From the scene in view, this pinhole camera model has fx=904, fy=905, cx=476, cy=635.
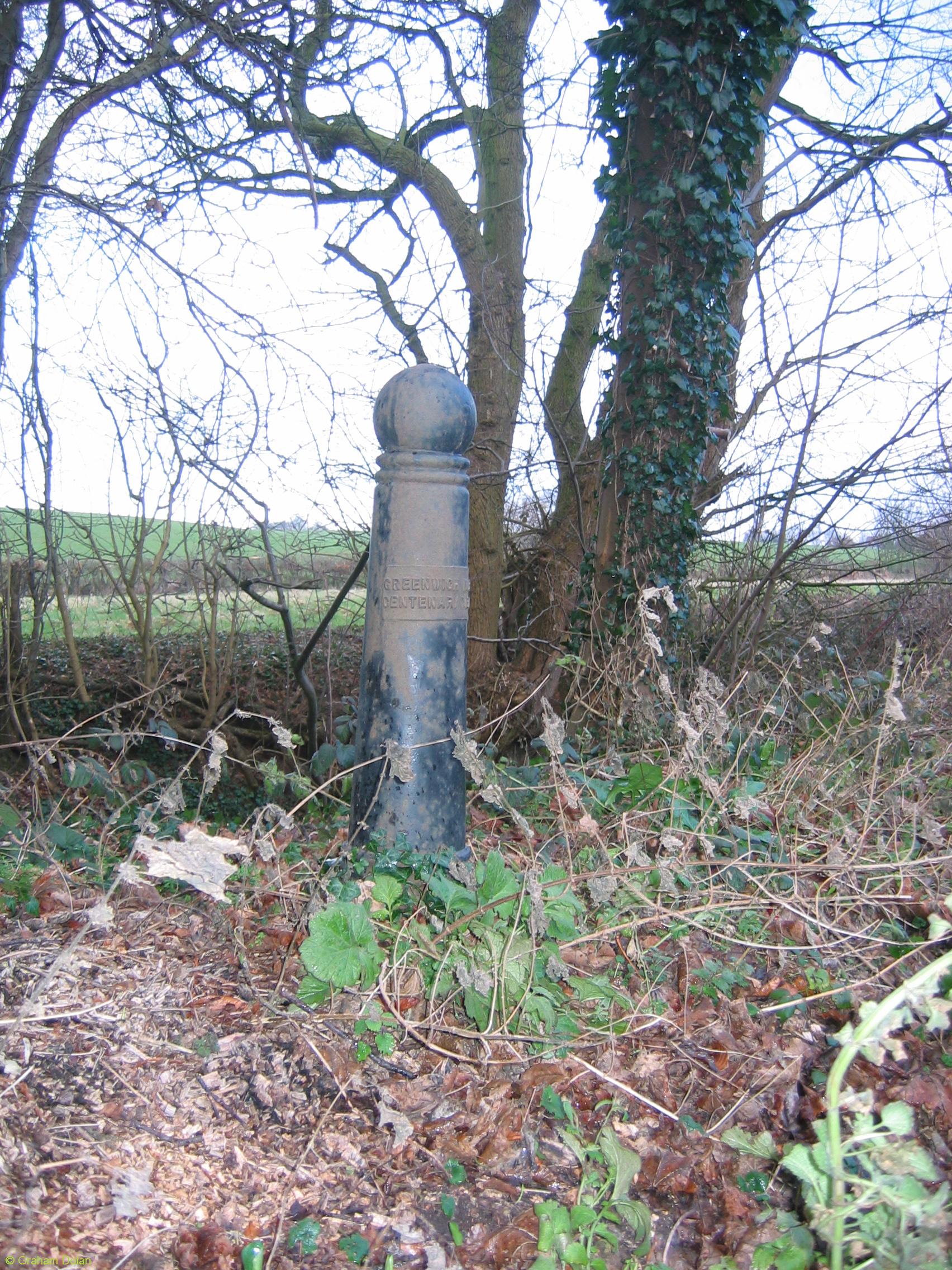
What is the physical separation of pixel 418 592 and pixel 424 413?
2.01 feet

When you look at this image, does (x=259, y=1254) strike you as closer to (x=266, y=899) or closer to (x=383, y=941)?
(x=383, y=941)

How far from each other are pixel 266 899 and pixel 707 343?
13.0ft

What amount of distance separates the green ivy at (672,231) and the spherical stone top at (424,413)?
2.35m

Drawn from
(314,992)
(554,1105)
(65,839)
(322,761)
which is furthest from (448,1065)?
(322,761)

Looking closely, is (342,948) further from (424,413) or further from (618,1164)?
(424,413)

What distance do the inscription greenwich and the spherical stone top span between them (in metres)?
0.43

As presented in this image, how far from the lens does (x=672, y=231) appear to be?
5.11 m

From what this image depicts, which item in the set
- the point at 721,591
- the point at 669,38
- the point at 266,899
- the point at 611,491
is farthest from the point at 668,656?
the point at 669,38

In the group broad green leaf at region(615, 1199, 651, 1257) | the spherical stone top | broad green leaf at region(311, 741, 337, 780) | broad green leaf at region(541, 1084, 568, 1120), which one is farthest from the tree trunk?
broad green leaf at region(615, 1199, 651, 1257)

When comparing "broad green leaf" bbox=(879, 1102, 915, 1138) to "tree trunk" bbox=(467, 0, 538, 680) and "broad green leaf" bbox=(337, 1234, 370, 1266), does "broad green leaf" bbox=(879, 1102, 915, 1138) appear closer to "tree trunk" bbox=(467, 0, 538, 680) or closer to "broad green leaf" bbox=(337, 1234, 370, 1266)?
"broad green leaf" bbox=(337, 1234, 370, 1266)

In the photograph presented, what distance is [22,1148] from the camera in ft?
6.17

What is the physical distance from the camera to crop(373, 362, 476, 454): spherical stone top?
3100 millimetres

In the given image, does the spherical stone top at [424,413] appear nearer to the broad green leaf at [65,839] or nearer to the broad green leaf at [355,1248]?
the broad green leaf at [65,839]

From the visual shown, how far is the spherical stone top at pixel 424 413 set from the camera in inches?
122
